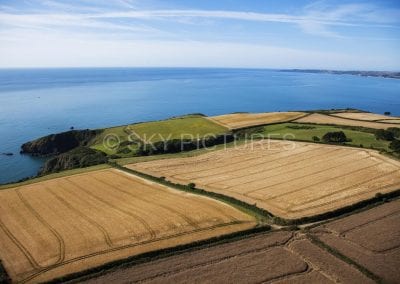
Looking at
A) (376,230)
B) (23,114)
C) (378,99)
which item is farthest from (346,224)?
(378,99)

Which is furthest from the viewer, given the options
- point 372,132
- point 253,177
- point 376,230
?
point 372,132

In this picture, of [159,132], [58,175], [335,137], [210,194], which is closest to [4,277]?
[210,194]

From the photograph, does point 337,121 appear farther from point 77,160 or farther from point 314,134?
point 77,160

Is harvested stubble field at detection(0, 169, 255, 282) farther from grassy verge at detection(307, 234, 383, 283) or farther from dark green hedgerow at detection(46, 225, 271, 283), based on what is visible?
grassy verge at detection(307, 234, 383, 283)

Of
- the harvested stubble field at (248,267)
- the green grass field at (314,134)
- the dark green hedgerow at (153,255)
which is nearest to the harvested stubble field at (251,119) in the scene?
the green grass field at (314,134)

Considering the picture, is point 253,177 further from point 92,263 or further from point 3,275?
point 3,275

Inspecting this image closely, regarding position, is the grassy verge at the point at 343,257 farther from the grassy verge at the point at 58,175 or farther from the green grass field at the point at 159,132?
the green grass field at the point at 159,132

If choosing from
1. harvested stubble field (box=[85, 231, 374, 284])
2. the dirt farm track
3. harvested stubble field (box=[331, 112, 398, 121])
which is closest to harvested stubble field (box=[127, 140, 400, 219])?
the dirt farm track
